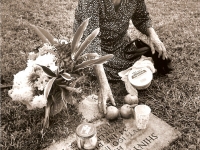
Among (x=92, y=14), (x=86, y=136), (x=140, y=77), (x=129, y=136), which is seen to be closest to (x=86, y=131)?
(x=86, y=136)

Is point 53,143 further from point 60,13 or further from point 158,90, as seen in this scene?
point 60,13

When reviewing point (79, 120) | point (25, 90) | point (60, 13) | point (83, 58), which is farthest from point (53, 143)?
point (60, 13)

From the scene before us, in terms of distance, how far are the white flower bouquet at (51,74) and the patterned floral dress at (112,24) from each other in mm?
310

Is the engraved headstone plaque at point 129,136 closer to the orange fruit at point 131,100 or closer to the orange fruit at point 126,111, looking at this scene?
the orange fruit at point 126,111

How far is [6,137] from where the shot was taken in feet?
8.15

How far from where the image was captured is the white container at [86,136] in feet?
7.06

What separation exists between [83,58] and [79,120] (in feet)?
2.12

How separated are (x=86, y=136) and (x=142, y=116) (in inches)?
22.4

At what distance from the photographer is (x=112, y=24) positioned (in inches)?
116

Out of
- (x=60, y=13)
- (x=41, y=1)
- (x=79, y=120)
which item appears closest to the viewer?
(x=79, y=120)

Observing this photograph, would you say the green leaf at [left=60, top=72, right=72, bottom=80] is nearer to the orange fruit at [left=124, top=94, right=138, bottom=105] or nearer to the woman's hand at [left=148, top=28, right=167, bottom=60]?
the orange fruit at [left=124, top=94, right=138, bottom=105]

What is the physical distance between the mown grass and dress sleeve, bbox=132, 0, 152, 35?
Answer: 0.64 metres

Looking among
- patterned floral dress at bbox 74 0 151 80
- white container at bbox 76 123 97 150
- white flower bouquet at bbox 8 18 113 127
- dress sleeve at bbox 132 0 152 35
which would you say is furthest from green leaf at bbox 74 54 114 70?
dress sleeve at bbox 132 0 152 35

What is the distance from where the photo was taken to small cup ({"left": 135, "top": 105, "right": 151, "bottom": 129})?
7.86 feet
